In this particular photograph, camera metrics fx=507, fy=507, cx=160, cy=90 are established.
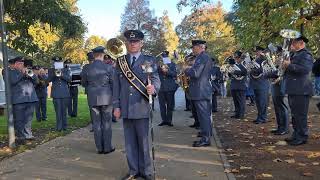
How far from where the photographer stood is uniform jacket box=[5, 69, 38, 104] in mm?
11617

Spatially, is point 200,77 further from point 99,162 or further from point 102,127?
point 99,162

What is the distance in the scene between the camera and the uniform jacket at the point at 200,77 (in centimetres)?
984

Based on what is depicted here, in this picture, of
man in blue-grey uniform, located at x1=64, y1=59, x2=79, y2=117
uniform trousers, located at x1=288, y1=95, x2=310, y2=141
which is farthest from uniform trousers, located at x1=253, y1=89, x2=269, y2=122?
man in blue-grey uniform, located at x1=64, y1=59, x2=79, y2=117

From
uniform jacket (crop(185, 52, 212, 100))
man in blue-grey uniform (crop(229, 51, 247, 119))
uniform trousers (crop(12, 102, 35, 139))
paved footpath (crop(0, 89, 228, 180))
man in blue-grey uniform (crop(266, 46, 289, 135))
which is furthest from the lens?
man in blue-grey uniform (crop(229, 51, 247, 119))

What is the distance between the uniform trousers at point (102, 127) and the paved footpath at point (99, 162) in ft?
0.74

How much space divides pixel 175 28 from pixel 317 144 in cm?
5764

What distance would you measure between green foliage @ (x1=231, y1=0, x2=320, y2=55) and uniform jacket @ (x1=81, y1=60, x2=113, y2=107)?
5.17 metres

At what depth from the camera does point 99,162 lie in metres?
8.96

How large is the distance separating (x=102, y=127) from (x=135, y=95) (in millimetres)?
2633

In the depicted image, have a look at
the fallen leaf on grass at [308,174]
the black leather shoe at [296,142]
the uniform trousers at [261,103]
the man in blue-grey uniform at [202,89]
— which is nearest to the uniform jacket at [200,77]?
the man in blue-grey uniform at [202,89]

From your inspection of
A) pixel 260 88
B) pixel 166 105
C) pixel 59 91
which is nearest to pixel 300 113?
pixel 260 88

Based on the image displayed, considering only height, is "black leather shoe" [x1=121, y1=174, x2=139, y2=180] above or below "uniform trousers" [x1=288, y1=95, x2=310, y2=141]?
below

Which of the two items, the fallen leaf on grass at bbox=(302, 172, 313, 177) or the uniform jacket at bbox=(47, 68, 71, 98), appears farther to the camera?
the uniform jacket at bbox=(47, 68, 71, 98)

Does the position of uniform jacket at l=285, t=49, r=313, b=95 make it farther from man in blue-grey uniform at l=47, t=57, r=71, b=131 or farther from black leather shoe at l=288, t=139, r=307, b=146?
man in blue-grey uniform at l=47, t=57, r=71, b=131
